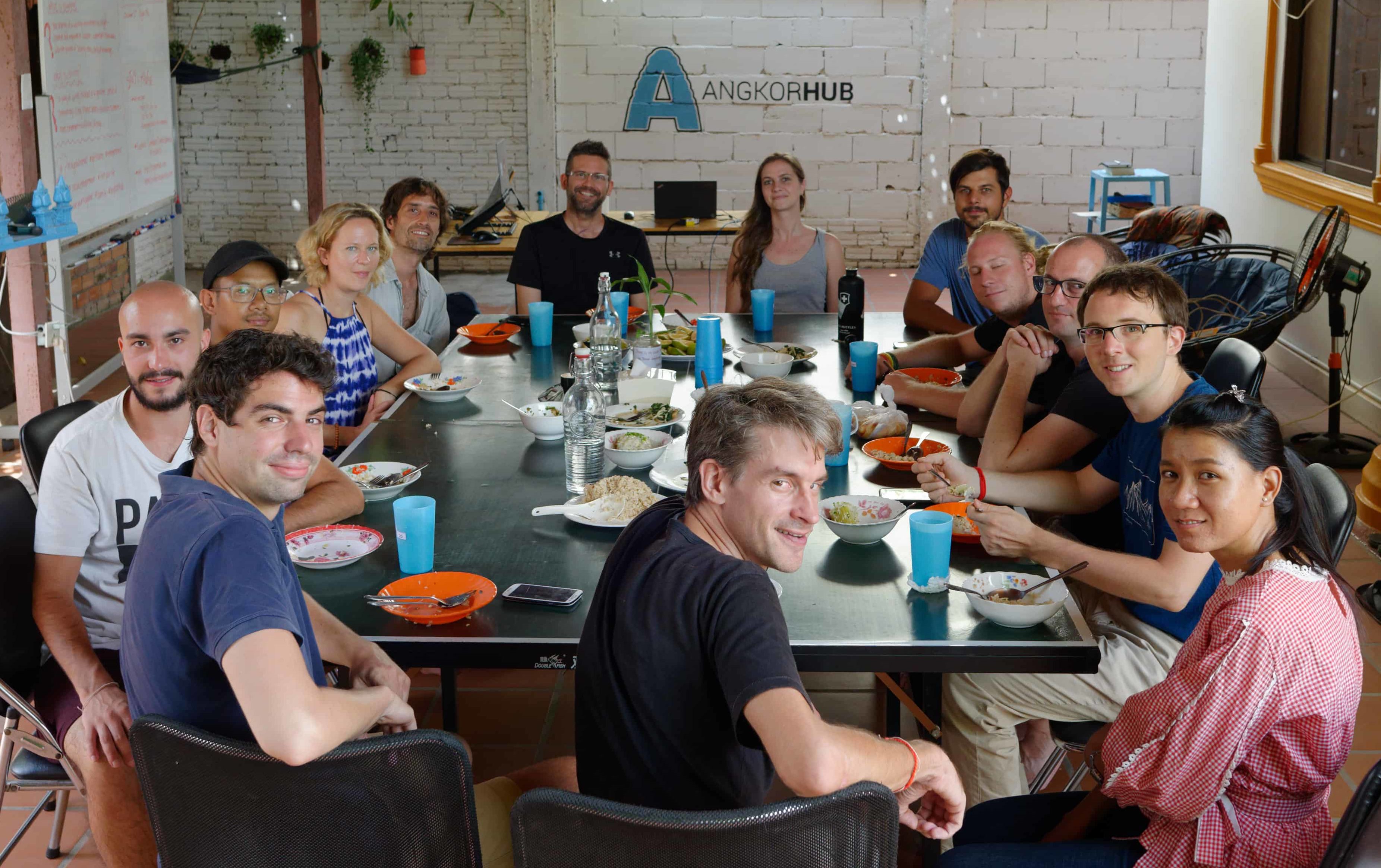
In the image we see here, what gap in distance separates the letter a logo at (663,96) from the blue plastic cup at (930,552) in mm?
8730

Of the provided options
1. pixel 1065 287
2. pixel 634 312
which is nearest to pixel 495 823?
pixel 1065 287

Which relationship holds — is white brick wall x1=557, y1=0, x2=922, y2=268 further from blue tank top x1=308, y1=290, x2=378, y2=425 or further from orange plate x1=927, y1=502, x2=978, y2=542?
orange plate x1=927, y1=502, x2=978, y2=542

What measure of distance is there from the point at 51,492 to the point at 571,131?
8532 mm

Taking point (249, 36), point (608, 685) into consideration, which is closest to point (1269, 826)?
point (608, 685)

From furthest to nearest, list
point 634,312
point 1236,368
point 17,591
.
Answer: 1. point 634,312
2. point 1236,368
3. point 17,591

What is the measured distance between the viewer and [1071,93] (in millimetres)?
10391

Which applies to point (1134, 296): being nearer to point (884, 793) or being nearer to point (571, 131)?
point (884, 793)

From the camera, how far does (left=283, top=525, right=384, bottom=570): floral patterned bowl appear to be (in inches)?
94.4

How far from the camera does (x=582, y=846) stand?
4.52 feet

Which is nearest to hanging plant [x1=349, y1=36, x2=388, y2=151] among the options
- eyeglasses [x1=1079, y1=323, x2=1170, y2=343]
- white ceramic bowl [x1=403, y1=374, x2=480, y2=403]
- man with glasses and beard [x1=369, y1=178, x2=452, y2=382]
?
man with glasses and beard [x1=369, y1=178, x2=452, y2=382]

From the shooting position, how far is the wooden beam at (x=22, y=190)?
495 centimetres

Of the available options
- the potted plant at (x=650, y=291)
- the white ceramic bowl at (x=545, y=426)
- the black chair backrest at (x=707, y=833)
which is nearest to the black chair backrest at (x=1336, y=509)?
the black chair backrest at (x=707, y=833)

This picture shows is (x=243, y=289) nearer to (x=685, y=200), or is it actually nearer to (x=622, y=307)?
(x=622, y=307)

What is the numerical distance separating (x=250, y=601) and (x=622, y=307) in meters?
3.15
